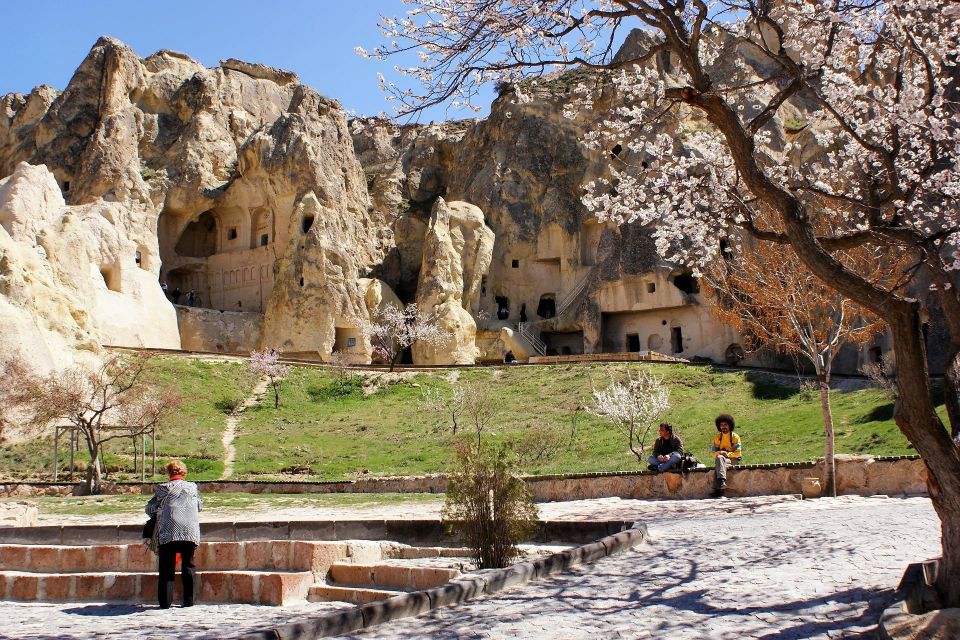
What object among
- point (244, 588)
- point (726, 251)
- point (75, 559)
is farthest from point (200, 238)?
point (244, 588)

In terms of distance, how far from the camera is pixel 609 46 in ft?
27.6

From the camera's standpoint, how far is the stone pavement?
580 centimetres

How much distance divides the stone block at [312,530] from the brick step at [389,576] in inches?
80.5

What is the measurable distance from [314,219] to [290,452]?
21.7m

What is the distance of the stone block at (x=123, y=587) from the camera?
833 cm

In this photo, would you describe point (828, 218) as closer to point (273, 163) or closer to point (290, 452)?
point (290, 452)

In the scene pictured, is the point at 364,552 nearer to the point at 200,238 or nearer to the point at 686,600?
the point at 686,600

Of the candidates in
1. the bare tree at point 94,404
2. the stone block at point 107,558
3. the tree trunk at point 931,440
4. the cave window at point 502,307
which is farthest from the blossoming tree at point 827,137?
the cave window at point 502,307

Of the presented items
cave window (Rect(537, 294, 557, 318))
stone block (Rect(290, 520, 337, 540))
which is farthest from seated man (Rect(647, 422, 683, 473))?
cave window (Rect(537, 294, 557, 318))

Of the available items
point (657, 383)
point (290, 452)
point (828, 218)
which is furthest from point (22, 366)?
point (828, 218)

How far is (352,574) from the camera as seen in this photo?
333 inches

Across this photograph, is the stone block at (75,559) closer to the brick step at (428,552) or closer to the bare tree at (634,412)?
the brick step at (428,552)

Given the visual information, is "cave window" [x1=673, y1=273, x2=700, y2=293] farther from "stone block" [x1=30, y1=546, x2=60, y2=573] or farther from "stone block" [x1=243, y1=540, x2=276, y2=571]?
"stone block" [x1=30, y1=546, x2=60, y2=573]

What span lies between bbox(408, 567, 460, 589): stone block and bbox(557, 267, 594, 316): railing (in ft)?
139
